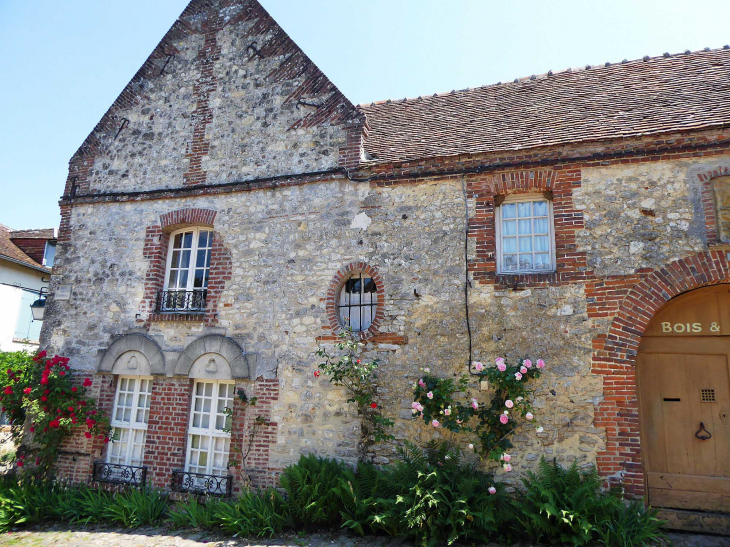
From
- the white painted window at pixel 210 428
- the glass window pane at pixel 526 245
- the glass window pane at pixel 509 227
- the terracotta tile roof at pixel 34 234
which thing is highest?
the terracotta tile roof at pixel 34 234

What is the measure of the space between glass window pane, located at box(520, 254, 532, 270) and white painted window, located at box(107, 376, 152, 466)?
6600mm

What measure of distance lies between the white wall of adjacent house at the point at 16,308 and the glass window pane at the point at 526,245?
1696cm

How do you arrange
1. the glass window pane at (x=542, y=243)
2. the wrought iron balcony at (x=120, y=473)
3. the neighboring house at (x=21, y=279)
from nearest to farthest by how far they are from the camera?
the glass window pane at (x=542, y=243) < the wrought iron balcony at (x=120, y=473) < the neighboring house at (x=21, y=279)

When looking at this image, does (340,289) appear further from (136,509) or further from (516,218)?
(136,509)

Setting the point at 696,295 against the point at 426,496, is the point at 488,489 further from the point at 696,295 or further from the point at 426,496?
the point at 696,295

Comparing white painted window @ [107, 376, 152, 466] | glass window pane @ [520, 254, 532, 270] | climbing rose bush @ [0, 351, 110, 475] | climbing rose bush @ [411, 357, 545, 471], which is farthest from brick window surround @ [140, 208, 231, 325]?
glass window pane @ [520, 254, 532, 270]

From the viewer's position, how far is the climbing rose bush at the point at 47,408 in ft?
27.5

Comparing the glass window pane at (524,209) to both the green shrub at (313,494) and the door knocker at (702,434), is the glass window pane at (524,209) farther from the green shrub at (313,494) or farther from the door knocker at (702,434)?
the green shrub at (313,494)

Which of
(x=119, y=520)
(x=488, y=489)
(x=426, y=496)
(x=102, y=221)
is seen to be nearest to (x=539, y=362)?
(x=488, y=489)

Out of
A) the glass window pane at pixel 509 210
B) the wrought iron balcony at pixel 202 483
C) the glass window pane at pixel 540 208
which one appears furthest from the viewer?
the wrought iron balcony at pixel 202 483

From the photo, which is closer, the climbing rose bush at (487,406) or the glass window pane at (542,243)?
the climbing rose bush at (487,406)

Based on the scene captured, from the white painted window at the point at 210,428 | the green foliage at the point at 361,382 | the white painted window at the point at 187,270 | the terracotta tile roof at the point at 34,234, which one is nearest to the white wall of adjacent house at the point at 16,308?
the terracotta tile roof at the point at 34,234

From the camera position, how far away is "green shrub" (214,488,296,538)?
6723mm

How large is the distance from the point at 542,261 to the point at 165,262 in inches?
263
